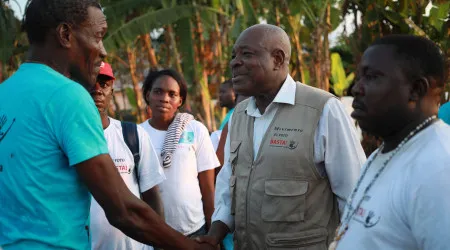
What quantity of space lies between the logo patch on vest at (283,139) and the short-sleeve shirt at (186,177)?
73.9 inches

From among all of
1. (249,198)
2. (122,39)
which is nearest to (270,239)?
(249,198)

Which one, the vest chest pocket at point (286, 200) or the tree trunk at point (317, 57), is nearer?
the vest chest pocket at point (286, 200)

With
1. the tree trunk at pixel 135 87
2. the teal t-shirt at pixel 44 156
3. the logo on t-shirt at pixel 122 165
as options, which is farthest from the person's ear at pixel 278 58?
the tree trunk at pixel 135 87

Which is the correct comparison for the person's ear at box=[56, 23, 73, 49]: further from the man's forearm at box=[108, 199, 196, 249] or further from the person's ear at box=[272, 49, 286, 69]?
the person's ear at box=[272, 49, 286, 69]

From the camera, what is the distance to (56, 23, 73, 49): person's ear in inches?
109

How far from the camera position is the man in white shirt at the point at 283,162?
11.8 ft

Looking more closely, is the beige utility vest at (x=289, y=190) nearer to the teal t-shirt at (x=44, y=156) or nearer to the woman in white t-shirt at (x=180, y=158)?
the teal t-shirt at (x=44, y=156)

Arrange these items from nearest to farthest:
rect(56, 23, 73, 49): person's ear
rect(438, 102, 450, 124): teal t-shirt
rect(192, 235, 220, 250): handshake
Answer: rect(56, 23, 73, 49): person's ear, rect(192, 235, 220, 250): handshake, rect(438, 102, 450, 124): teal t-shirt

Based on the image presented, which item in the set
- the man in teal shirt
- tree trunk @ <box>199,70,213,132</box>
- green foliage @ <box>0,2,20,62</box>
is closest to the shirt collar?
the man in teal shirt

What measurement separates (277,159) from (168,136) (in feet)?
6.81

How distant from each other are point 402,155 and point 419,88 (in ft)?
0.82

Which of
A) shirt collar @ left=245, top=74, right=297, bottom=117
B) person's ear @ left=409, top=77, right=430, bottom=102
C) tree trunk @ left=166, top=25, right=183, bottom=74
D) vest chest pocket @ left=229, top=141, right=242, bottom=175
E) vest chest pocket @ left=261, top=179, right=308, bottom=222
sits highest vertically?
person's ear @ left=409, top=77, right=430, bottom=102

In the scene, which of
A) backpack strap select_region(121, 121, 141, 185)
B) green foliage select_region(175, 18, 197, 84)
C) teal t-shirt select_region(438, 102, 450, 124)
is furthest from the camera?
green foliage select_region(175, 18, 197, 84)

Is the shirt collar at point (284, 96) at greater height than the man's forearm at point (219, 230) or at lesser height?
greater
